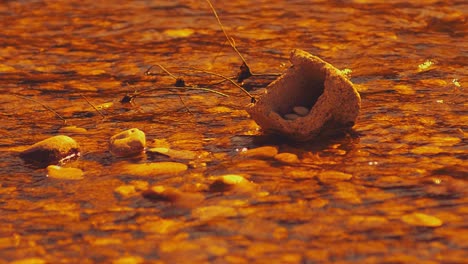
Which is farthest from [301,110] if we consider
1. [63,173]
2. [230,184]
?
[63,173]

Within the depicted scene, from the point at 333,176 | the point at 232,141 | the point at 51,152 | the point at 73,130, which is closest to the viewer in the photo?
the point at 333,176

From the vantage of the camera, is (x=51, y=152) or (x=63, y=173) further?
(x=51, y=152)

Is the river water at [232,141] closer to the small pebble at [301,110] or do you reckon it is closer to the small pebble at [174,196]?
the small pebble at [174,196]

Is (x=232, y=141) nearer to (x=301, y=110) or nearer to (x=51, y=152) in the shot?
(x=301, y=110)

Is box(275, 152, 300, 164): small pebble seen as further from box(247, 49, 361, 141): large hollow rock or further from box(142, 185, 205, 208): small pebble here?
box(142, 185, 205, 208): small pebble

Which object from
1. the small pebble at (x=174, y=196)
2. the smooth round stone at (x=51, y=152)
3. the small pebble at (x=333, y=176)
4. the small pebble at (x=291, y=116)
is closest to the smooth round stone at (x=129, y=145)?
the smooth round stone at (x=51, y=152)

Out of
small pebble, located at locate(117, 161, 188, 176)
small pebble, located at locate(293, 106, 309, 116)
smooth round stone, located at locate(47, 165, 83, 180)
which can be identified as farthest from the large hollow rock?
smooth round stone, located at locate(47, 165, 83, 180)
